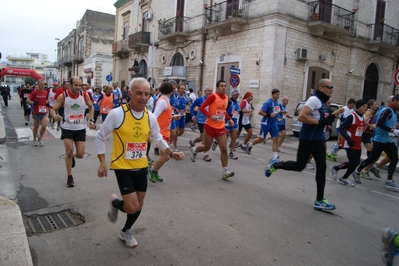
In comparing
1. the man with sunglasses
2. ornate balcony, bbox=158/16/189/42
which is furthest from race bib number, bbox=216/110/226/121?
ornate balcony, bbox=158/16/189/42

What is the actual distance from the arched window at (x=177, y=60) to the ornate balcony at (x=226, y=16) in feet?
12.1

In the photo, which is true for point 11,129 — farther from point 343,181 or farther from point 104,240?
point 343,181

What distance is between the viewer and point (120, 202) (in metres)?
3.46

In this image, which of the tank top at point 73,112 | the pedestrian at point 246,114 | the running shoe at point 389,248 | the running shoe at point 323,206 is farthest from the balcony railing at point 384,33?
the running shoe at point 389,248

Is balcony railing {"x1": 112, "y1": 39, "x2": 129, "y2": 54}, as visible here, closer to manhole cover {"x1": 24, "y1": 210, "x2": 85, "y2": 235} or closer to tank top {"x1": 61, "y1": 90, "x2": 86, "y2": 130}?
tank top {"x1": 61, "y1": 90, "x2": 86, "y2": 130}

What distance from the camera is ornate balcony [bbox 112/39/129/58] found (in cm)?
3145

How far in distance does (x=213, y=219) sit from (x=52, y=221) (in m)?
2.06

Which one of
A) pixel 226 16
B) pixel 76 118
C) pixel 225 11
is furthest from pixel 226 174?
pixel 225 11

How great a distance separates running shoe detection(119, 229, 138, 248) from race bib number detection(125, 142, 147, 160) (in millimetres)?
831

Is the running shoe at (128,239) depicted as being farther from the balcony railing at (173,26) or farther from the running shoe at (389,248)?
the balcony railing at (173,26)

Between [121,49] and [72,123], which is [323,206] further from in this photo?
[121,49]

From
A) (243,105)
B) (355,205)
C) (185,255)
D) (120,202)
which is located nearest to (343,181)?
(355,205)

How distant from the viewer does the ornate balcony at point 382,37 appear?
20616mm

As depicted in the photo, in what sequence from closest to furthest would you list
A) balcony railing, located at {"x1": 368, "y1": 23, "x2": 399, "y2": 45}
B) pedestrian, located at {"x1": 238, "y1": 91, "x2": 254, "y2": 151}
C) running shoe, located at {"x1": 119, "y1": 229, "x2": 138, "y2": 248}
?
running shoe, located at {"x1": 119, "y1": 229, "x2": 138, "y2": 248} < pedestrian, located at {"x1": 238, "y1": 91, "x2": 254, "y2": 151} < balcony railing, located at {"x1": 368, "y1": 23, "x2": 399, "y2": 45}
